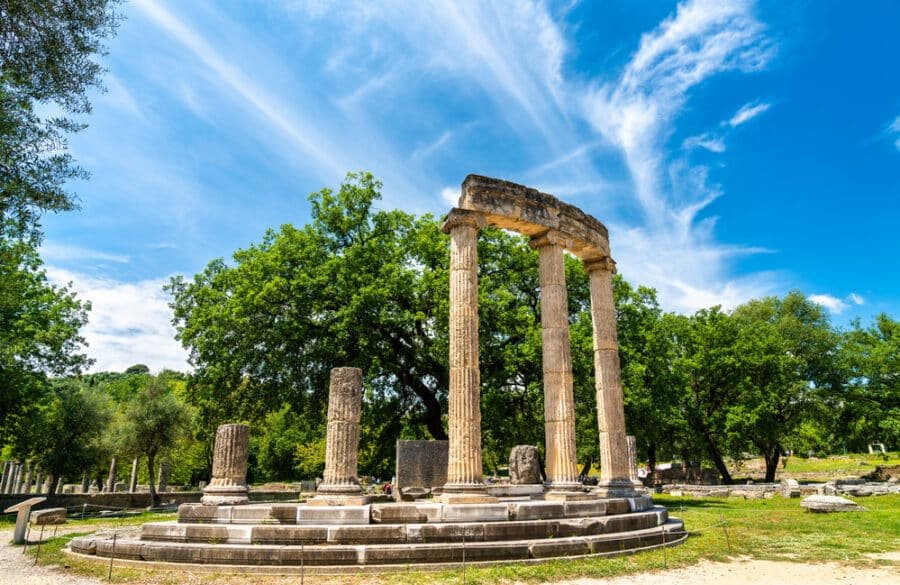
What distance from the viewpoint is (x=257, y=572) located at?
927 cm

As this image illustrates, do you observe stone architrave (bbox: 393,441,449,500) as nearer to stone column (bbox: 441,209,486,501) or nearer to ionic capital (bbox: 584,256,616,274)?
stone column (bbox: 441,209,486,501)

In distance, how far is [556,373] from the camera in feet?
49.6

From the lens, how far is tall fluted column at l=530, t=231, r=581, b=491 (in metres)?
14.4

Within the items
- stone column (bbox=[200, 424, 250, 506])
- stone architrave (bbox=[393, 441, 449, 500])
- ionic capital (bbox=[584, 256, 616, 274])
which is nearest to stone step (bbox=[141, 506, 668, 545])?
stone column (bbox=[200, 424, 250, 506])

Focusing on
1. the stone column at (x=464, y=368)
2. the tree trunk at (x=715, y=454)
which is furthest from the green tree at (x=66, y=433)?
the tree trunk at (x=715, y=454)

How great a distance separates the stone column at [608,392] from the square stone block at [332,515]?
7.47m

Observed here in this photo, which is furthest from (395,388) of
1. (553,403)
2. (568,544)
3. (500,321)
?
(568,544)

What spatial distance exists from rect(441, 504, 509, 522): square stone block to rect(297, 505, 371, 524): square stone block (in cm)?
169

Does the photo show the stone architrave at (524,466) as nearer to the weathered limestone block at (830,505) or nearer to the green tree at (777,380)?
the weathered limestone block at (830,505)

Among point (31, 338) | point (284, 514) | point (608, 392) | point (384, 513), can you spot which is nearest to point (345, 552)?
point (384, 513)

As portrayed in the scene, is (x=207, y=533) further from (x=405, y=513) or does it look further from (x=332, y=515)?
(x=405, y=513)

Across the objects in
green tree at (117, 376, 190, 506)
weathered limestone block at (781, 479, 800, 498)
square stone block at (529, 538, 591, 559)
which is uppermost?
green tree at (117, 376, 190, 506)

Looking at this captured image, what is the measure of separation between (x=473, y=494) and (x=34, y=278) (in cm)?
2638

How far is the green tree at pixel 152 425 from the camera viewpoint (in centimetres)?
2928
